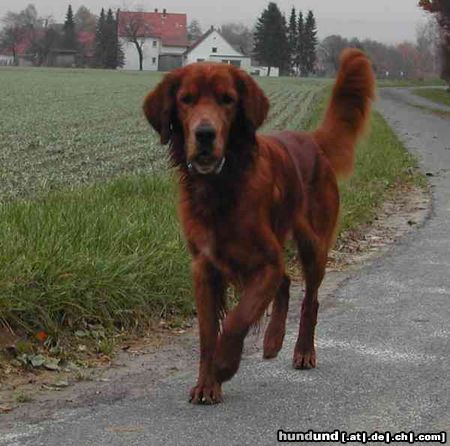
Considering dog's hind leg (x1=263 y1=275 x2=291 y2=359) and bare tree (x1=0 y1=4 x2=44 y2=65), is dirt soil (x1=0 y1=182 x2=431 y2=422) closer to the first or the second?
dog's hind leg (x1=263 y1=275 x2=291 y2=359)

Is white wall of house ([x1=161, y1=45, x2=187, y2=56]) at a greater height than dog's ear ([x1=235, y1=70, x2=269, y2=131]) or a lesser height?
greater

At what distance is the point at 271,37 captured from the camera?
113m

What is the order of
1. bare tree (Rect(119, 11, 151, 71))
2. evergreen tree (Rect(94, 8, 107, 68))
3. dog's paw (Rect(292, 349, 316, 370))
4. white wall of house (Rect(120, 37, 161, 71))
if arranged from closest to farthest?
dog's paw (Rect(292, 349, 316, 370))
evergreen tree (Rect(94, 8, 107, 68))
bare tree (Rect(119, 11, 151, 71))
white wall of house (Rect(120, 37, 161, 71))

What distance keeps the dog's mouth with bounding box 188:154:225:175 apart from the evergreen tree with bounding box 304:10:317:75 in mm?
118229

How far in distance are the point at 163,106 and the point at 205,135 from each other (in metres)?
0.39

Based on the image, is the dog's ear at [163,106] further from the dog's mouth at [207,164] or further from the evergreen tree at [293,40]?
the evergreen tree at [293,40]

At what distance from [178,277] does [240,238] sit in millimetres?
2183

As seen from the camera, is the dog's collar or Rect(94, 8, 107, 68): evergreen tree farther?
Rect(94, 8, 107, 68): evergreen tree

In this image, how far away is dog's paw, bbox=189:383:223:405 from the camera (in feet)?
14.5

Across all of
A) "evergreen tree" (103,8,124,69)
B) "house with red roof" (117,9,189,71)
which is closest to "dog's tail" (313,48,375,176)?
"evergreen tree" (103,8,124,69)

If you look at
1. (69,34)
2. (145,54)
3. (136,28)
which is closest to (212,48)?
(145,54)

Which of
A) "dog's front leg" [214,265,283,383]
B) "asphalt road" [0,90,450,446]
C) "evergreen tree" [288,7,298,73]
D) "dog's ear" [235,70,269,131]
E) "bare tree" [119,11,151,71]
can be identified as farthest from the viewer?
"bare tree" [119,11,151,71]

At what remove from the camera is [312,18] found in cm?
12244

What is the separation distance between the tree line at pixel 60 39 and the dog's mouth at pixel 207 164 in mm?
124275
